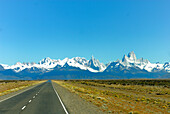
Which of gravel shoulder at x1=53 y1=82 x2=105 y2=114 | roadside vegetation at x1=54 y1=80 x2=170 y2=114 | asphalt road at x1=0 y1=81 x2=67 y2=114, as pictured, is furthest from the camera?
roadside vegetation at x1=54 y1=80 x2=170 y2=114

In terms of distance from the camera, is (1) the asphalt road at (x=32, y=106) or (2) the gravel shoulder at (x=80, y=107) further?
(2) the gravel shoulder at (x=80, y=107)

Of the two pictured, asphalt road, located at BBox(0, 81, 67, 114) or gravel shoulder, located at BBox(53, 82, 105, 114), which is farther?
gravel shoulder, located at BBox(53, 82, 105, 114)

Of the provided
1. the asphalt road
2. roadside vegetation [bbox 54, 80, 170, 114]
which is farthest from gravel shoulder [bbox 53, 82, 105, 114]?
roadside vegetation [bbox 54, 80, 170, 114]

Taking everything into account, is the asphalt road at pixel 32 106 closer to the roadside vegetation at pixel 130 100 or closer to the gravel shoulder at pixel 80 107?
the gravel shoulder at pixel 80 107

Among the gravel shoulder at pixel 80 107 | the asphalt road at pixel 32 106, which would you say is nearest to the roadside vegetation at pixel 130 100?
the gravel shoulder at pixel 80 107

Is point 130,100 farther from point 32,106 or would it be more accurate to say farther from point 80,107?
point 32,106

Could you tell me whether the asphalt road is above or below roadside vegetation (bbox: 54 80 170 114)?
above

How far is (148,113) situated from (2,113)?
479 inches

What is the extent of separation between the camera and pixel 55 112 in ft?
49.5

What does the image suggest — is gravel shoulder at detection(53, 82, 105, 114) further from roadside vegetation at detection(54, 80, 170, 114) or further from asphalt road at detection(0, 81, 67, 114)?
roadside vegetation at detection(54, 80, 170, 114)

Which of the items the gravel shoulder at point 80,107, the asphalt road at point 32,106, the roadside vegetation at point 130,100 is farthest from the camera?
the roadside vegetation at point 130,100

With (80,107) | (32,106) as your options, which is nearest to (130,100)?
(80,107)

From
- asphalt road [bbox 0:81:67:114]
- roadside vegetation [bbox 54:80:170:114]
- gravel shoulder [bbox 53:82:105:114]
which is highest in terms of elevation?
asphalt road [bbox 0:81:67:114]

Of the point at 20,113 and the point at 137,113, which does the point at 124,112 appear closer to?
the point at 137,113
